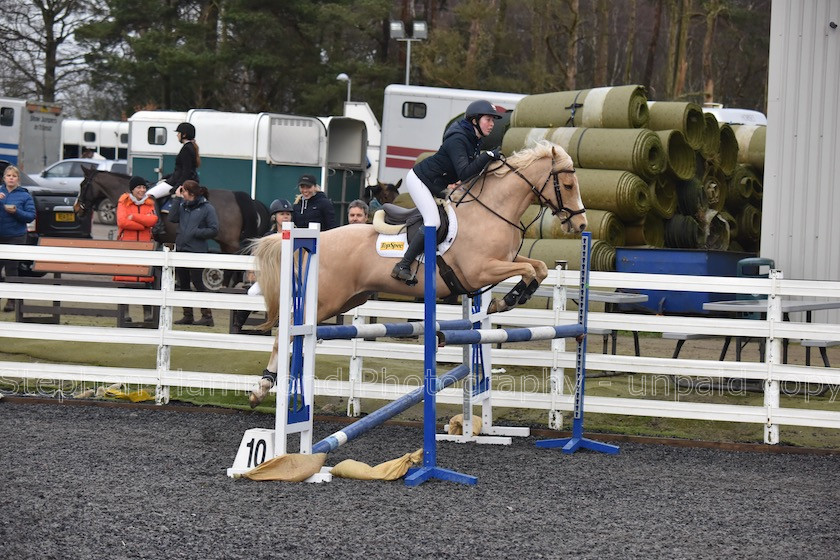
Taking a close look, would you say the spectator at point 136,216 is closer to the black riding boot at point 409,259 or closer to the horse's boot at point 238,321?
the horse's boot at point 238,321

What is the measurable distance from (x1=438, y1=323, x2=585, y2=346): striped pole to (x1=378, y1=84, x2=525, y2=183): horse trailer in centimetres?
1718

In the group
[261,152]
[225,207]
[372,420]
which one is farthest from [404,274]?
[261,152]

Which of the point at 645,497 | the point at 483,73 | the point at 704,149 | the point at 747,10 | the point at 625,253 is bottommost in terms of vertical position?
the point at 645,497

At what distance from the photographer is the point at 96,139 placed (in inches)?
1676

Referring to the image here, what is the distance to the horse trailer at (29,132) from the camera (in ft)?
104

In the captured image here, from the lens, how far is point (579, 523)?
5.77 meters

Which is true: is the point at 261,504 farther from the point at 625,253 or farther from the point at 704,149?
the point at 704,149

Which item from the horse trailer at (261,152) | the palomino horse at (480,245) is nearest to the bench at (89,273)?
the palomino horse at (480,245)

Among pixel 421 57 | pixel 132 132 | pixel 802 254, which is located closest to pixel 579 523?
pixel 802 254

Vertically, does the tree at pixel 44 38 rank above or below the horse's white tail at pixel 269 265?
above

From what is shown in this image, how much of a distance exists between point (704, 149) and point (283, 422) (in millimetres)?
12912

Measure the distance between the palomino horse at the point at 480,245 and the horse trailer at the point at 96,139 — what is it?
1382 inches

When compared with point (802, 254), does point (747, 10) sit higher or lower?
higher

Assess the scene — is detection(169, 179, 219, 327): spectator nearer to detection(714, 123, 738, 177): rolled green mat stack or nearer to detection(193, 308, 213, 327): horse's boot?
detection(193, 308, 213, 327): horse's boot
